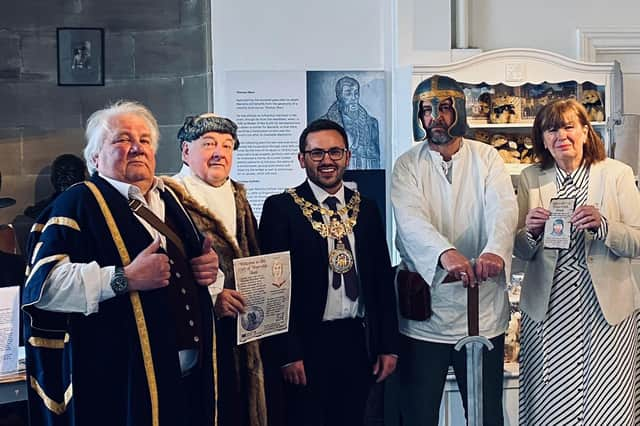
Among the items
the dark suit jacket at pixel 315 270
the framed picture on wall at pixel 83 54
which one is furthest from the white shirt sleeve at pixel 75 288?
the framed picture on wall at pixel 83 54

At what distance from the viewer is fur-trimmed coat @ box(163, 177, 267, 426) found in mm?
2361

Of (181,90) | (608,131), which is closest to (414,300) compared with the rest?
(608,131)

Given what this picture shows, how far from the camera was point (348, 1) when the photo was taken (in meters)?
4.18

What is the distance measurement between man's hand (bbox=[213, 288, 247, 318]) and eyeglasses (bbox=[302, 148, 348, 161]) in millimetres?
532

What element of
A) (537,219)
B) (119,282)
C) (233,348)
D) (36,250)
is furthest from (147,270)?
(537,219)

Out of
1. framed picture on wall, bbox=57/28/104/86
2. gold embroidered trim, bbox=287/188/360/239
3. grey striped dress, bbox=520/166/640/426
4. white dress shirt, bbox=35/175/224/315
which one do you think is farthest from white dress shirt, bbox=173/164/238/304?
framed picture on wall, bbox=57/28/104/86

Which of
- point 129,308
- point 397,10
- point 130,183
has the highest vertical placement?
point 397,10

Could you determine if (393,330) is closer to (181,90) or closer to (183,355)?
(183,355)

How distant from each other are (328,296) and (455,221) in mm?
542

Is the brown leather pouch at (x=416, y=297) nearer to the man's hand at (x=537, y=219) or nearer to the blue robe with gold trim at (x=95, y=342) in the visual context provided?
the man's hand at (x=537, y=219)

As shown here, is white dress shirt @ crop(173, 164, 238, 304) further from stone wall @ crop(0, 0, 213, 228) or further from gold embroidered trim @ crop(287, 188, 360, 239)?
stone wall @ crop(0, 0, 213, 228)

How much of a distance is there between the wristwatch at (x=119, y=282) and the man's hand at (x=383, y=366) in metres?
0.96

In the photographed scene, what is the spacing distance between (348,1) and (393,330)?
7.07 ft

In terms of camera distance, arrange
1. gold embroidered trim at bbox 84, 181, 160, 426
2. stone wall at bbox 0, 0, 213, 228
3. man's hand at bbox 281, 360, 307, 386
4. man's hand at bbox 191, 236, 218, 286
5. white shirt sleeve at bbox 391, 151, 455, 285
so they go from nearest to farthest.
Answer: gold embroidered trim at bbox 84, 181, 160, 426 → man's hand at bbox 191, 236, 218, 286 → man's hand at bbox 281, 360, 307, 386 → white shirt sleeve at bbox 391, 151, 455, 285 → stone wall at bbox 0, 0, 213, 228
